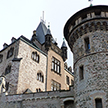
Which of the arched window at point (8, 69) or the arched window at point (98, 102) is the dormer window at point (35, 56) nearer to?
the arched window at point (8, 69)

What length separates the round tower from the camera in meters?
15.8

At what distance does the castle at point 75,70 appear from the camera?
1639 centimetres

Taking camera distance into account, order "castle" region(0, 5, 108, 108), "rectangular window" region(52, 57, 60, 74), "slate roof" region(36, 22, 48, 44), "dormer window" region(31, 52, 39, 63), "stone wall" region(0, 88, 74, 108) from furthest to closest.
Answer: "slate roof" region(36, 22, 48, 44)
"rectangular window" region(52, 57, 60, 74)
"dormer window" region(31, 52, 39, 63)
"stone wall" region(0, 88, 74, 108)
"castle" region(0, 5, 108, 108)

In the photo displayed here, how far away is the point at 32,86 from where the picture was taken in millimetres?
27234

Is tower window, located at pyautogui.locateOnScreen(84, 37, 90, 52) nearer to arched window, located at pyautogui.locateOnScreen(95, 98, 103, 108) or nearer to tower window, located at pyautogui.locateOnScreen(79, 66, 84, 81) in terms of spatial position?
tower window, located at pyautogui.locateOnScreen(79, 66, 84, 81)

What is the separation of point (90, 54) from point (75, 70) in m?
2.37

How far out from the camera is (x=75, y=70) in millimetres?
18922

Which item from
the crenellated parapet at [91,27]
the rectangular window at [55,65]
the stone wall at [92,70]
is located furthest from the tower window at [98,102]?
the rectangular window at [55,65]

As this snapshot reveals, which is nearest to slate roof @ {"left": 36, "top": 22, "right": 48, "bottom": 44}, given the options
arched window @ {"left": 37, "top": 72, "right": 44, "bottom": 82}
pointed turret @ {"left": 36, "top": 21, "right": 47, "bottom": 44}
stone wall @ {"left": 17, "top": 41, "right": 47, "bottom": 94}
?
pointed turret @ {"left": 36, "top": 21, "right": 47, "bottom": 44}

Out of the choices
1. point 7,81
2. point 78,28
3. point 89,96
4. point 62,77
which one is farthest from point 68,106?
point 62,77

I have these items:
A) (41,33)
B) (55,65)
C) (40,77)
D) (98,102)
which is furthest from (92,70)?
(41,33)

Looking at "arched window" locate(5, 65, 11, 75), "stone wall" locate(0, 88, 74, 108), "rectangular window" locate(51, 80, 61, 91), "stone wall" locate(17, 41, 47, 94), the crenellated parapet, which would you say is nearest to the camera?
the crenellated parapet

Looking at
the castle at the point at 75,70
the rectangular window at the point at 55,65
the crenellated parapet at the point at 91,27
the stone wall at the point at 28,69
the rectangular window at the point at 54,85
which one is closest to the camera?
the castle at the point at 75,70

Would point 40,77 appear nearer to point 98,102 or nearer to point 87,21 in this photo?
point 87,21
